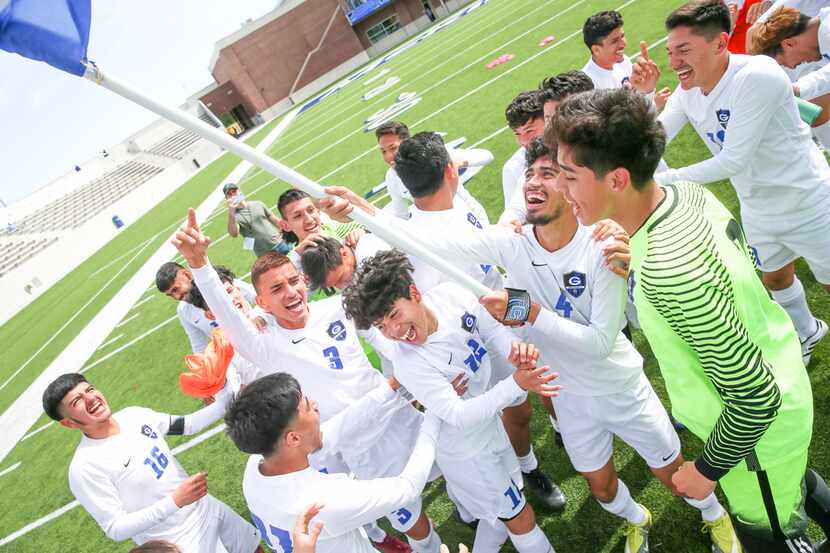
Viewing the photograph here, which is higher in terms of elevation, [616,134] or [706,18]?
[616,134]

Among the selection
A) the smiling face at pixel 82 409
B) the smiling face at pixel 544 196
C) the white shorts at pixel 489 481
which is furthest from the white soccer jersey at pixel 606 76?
the smiling face at pixel 82 409

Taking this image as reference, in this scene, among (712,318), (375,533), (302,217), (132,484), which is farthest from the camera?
(302,217)

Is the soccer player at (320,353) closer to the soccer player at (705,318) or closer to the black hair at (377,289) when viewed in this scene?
the black hair at (377,289)

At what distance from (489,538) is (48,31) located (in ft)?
10.9

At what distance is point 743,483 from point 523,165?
2642 mm

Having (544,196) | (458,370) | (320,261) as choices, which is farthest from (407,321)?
(320,261)

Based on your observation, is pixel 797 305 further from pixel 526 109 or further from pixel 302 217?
pixel 302 217

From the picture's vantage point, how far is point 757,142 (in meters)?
2.70

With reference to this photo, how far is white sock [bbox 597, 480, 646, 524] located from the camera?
2.65 metres

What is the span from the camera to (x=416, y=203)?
3367mm

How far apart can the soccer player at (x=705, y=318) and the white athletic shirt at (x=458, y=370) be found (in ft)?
2.93

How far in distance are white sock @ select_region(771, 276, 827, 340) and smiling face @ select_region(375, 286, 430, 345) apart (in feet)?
8.09

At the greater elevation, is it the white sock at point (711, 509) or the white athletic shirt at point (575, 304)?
the white athletic shirt at point (575, 304)

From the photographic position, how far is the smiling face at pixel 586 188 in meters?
1.59
